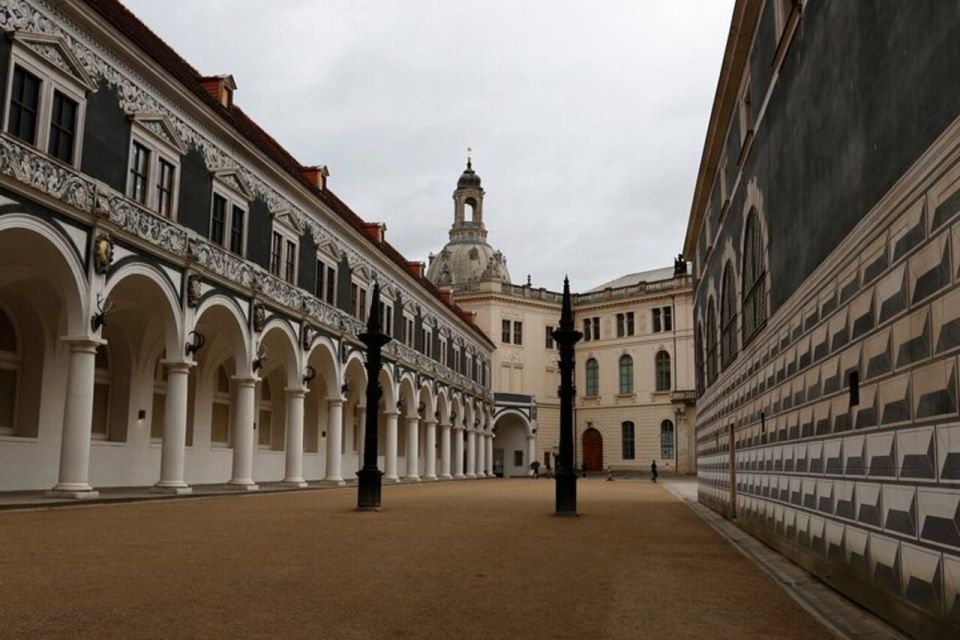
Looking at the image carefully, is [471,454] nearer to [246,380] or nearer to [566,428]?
[246,380]

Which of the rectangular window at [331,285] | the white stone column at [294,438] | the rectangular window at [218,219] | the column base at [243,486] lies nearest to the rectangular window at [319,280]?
the rectangular window at [331,285]

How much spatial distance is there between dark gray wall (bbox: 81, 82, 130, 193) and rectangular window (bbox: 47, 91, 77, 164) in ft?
0.93

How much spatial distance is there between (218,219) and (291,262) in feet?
15.8

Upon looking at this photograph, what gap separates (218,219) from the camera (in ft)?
76.2

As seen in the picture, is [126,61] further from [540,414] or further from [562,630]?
[540,414]

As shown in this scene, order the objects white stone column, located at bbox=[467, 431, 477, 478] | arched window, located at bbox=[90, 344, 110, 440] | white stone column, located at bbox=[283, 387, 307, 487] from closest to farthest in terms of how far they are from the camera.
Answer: arched window, located at bbox=[90, 344, 110, 440]
white stone column, located at bbox=[283, 387, 307, 487]
white stone column, located at bbox=[467, 431, 477, 478]

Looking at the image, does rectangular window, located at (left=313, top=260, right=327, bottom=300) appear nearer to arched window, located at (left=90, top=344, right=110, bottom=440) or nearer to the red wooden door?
arched window, located at (left=90, top=344, right=110, bottom=440)

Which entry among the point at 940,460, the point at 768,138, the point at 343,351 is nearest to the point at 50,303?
the point at 343,351

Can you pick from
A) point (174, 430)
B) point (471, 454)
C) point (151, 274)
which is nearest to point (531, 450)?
point (471, 454)

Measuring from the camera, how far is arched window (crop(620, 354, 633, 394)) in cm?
6344

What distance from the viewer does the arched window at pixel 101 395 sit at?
22.2m

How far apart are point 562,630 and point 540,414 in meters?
60.1

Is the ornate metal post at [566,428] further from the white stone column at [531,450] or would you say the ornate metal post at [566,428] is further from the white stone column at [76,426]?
the white stone column at [531,450]

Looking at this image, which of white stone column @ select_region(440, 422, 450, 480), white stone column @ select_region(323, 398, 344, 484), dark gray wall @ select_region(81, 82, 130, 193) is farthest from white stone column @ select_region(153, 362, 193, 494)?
white stone column @ select_region(440, 422, 450, 480)
